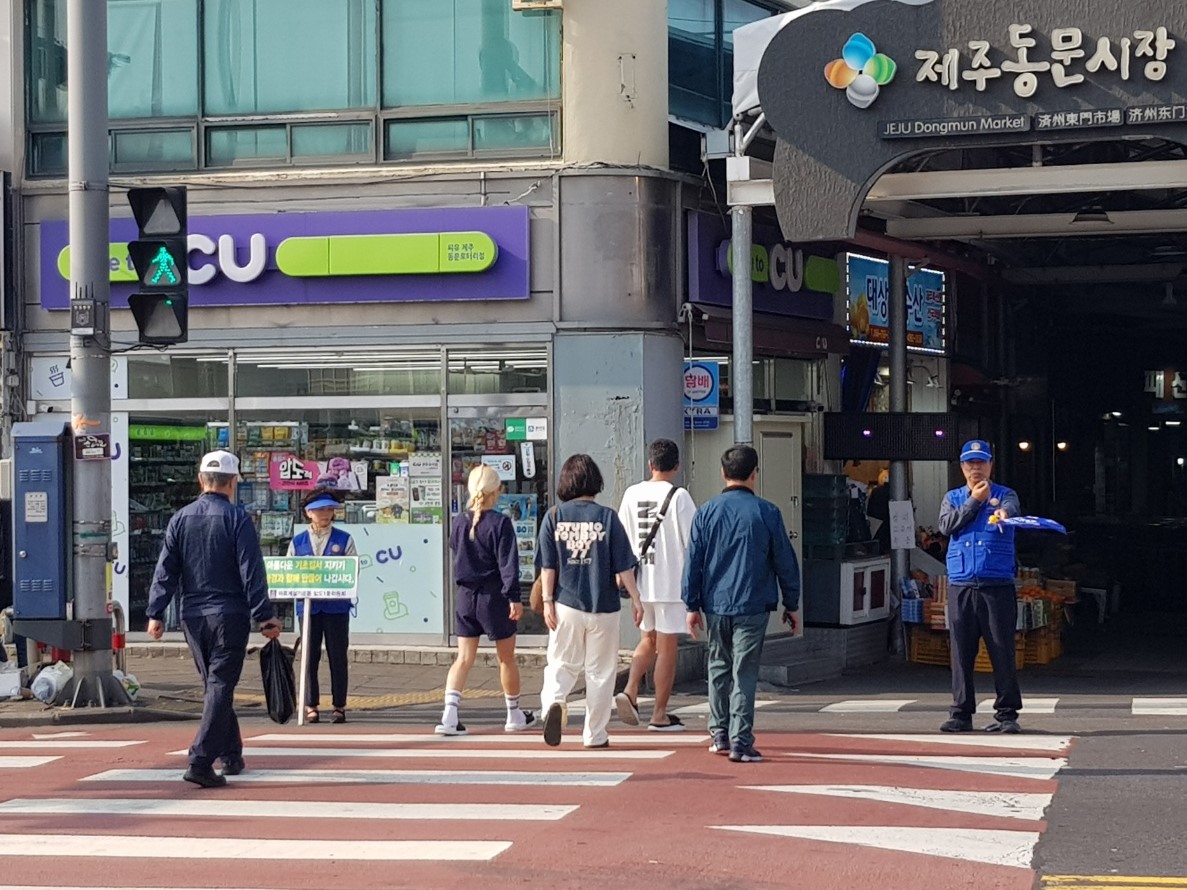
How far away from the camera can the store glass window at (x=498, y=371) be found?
15172 mm

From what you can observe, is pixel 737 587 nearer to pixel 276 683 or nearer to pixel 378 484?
pixel 276 683

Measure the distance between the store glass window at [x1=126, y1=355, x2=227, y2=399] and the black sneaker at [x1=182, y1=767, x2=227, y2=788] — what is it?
713 cm

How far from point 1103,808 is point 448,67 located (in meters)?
9.60

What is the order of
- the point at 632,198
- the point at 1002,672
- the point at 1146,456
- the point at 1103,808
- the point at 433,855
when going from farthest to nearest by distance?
the point at 1146,456 < the point at 632,198 < the point at 1002,672 < the point at 1103,808 < the point at 433,855

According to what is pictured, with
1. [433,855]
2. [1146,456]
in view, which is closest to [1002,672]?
[433,855]

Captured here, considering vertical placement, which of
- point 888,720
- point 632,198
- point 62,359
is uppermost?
point 632,198

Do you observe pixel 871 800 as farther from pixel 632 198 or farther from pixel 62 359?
pixel 62 359

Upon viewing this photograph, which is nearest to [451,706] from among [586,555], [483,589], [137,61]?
[483,589]

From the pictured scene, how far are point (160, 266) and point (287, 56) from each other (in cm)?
390

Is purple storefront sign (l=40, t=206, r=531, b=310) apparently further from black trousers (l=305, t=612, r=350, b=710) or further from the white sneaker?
the white sneaker

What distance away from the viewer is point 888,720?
1208 centimetres

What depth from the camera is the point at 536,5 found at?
14906mm

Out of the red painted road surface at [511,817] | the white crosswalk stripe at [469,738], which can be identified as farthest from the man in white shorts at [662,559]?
the red painted road surface at [511,817]

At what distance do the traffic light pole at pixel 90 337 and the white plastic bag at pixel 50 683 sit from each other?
0.07 meters
